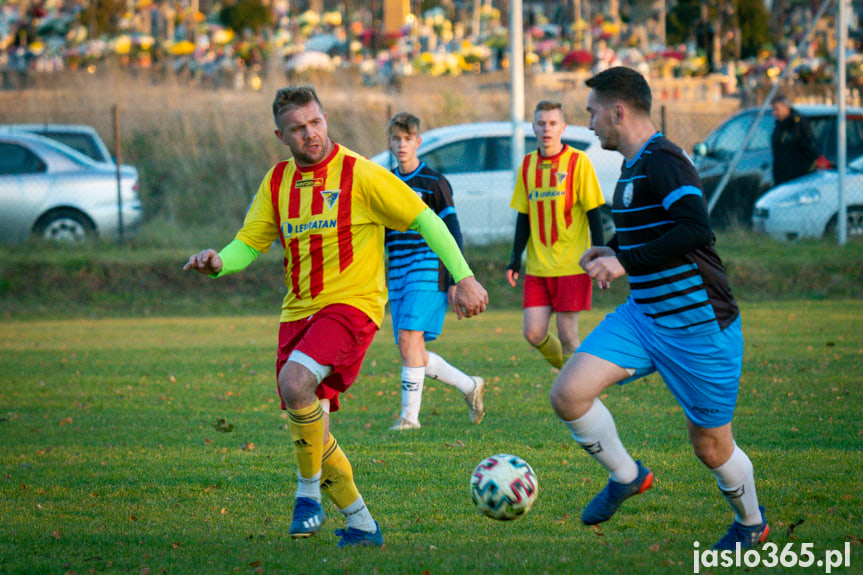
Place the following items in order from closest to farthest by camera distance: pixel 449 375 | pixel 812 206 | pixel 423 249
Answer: pixel 423 249 < pixel 449 375 < pixel 812 206

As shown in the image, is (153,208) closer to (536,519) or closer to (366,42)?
(536,519)

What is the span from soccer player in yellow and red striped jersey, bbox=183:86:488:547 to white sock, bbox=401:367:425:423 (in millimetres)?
2427

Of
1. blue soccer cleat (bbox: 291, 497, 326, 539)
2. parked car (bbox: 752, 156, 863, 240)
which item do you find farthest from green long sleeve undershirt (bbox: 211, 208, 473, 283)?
parked car (bbox: 752, 156, 863, 240)

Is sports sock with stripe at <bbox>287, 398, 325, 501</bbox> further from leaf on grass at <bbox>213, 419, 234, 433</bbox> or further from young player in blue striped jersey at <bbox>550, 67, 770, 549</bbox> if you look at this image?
leaf on grass at <bbox>213, 419, 234, 433</bbox>

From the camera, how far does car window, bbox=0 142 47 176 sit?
52.4ft

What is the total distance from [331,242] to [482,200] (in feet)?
34.5

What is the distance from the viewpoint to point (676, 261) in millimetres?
4246

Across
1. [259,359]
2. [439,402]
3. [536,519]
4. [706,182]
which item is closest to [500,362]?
[439,402]

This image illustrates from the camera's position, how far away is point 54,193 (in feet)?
52.3

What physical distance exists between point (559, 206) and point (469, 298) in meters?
3.59

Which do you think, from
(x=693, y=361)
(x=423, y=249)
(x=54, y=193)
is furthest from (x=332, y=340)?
(x=54, y=193)

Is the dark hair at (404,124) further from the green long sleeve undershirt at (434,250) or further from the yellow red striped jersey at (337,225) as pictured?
the green long sleeve undershirt at (434,250)

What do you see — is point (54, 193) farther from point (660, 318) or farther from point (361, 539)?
point (660, 318)

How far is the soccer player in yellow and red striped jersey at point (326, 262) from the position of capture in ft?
14.8
